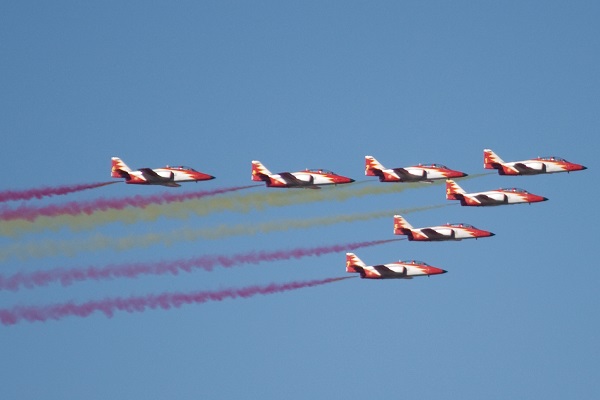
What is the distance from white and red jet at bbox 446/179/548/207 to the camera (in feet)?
371

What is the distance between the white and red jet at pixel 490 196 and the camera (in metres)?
113

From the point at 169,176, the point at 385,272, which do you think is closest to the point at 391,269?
the point at 385,272

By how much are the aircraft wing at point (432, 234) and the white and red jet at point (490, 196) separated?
3183mm

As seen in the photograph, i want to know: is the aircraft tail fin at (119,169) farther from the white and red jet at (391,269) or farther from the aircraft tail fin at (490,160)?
the aircraft tail fin at (490,160)

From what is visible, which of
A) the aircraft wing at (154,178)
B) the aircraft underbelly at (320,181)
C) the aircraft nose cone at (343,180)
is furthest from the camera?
the aircraft nose cone at (343,180)

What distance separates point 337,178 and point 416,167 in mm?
7210

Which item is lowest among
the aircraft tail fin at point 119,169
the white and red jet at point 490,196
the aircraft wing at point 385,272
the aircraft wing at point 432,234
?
the aircraft wing at point 385,272

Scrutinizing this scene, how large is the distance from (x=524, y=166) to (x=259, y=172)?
22.1m

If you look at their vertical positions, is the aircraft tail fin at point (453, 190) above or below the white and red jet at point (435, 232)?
above

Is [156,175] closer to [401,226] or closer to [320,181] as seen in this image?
[320,181]

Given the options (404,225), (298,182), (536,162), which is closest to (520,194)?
(536,162)

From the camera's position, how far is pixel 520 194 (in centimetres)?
11506

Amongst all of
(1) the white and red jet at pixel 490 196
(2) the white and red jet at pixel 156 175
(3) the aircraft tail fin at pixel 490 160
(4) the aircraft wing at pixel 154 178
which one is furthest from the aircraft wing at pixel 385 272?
(4) the aircraft wing at pixel 154 178

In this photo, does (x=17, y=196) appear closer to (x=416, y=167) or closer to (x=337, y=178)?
(x=337, y=178)
